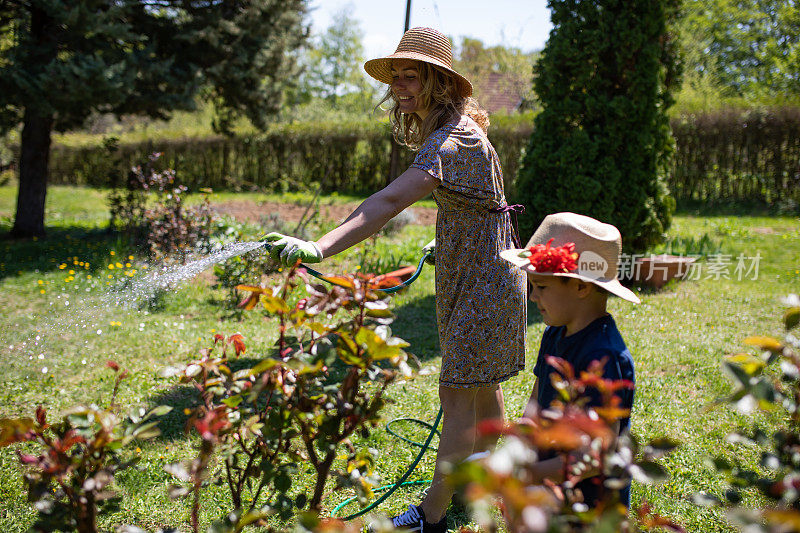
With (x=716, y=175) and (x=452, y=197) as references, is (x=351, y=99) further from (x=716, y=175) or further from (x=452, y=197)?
(x=452, y=197)

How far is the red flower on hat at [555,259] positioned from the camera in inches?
61.4

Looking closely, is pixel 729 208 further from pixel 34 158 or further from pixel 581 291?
pixel 34 158

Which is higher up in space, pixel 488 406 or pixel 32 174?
pixel 32 174

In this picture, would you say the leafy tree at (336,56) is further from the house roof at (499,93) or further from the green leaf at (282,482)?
the green leaf at (282,482)

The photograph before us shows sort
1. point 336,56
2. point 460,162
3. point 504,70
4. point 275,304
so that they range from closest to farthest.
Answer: point 275,304 → point 460,162 → point 504,70 → point 336,56

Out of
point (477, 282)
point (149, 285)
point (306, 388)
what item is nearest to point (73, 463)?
point (306, 388)

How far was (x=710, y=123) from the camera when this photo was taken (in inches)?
450

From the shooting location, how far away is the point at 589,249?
171 centimetres

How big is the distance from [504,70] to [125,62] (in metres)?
15.1

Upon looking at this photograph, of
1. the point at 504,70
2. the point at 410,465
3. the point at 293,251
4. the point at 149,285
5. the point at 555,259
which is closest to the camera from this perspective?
the point at 555,259

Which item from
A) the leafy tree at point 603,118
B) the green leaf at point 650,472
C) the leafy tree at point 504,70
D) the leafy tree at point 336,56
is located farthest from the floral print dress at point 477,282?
the leafy tree at point 336,56

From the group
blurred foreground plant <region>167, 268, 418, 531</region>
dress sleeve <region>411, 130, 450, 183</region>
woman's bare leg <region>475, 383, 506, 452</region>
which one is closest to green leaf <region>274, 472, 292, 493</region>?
blurred foreground plant <region>167, 268, 418, 531</region>

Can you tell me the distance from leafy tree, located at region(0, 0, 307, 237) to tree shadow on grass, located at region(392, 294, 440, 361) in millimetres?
4543

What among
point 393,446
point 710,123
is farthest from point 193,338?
point 710,123
